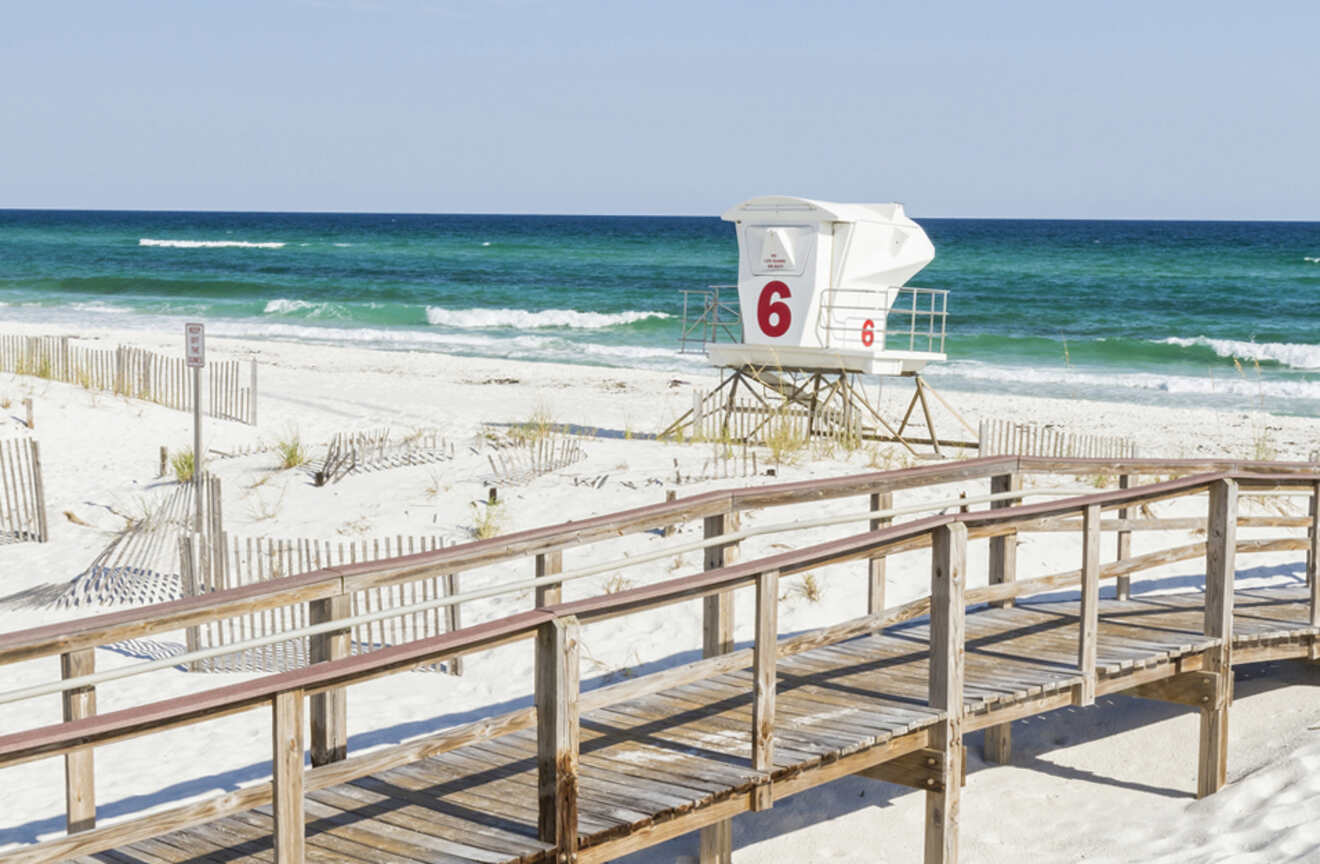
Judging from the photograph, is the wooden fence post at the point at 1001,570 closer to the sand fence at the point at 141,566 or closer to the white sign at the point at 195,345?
the sand fence at the point at 141,566

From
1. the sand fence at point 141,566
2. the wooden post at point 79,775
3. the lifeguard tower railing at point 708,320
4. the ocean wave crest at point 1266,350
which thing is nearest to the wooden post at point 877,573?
the wooden post at point 79,775

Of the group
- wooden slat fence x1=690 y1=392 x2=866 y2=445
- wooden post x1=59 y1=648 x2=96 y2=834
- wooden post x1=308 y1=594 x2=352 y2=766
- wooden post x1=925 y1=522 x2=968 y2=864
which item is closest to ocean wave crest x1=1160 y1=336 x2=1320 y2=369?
wooden slat fence x1=690 y1=392 x2=866 y2=445

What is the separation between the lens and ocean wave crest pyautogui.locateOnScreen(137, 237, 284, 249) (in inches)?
3187

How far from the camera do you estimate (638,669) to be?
884 cm

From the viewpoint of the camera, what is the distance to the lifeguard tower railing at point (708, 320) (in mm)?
18625

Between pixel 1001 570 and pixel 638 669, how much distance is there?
230 centimetres

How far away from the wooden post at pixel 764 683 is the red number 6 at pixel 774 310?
12.2 metres

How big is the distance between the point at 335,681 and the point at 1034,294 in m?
50.0

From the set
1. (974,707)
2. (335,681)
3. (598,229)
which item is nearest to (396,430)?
(974,707)

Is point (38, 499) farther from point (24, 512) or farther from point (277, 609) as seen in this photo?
point (277, 609)

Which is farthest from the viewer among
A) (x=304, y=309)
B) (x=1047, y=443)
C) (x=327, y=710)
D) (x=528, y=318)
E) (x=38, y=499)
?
(x=304, y=309)

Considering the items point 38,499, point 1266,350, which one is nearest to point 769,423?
point 38,499

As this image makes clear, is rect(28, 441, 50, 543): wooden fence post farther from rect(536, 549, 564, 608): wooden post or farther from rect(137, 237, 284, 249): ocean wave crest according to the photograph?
rect(137, 237, 284, 249): ocean wave crest

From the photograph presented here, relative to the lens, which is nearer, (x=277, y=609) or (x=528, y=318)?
(x=277, y=609)
